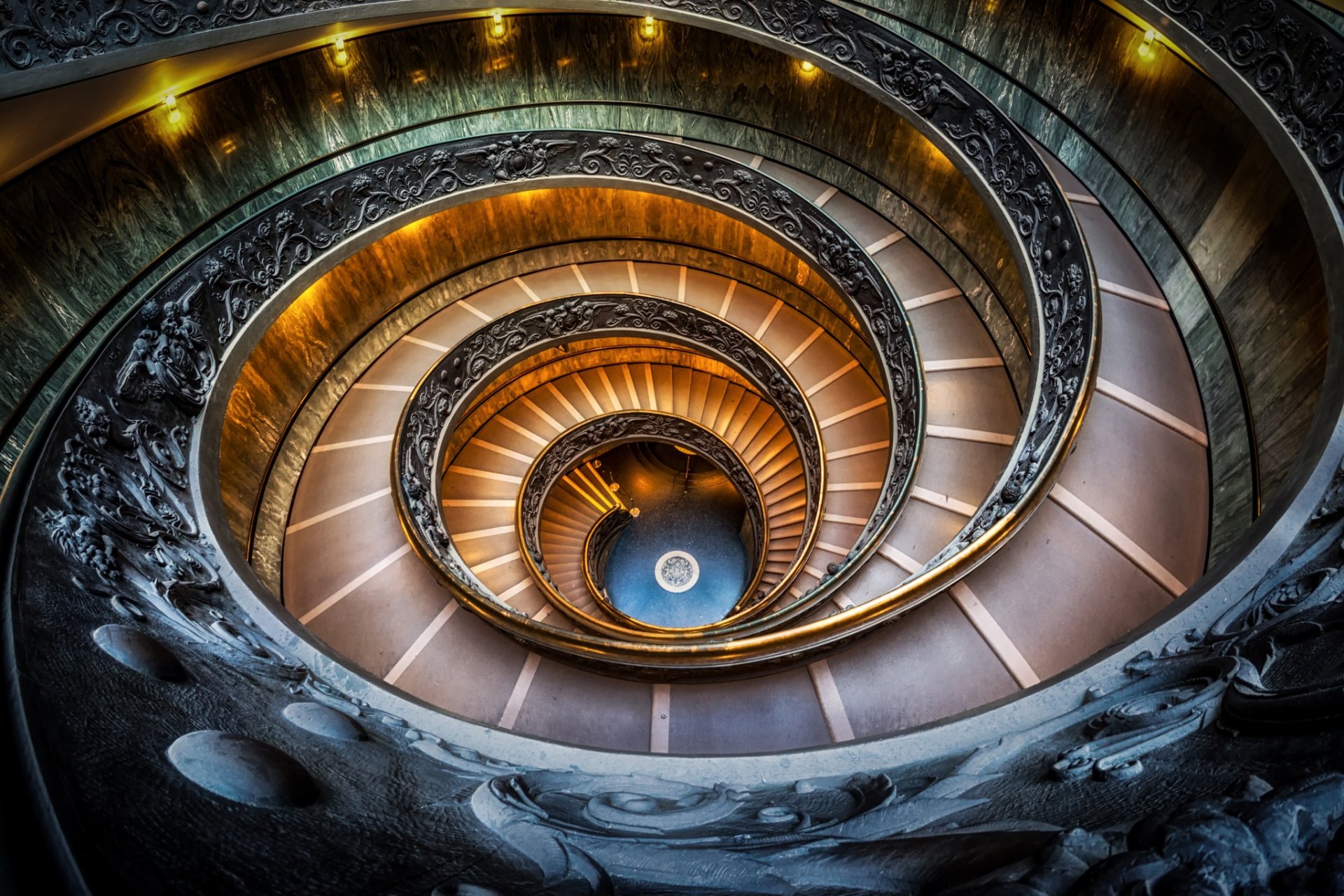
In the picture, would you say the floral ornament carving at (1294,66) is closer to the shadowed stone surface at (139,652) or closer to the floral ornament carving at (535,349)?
the floral ornament carving at (535,349)

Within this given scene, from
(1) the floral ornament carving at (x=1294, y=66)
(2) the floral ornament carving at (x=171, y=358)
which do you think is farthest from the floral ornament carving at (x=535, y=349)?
(1) the floral ornament carving at (x=1294, y=66)

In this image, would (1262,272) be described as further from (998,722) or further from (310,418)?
(310,418)

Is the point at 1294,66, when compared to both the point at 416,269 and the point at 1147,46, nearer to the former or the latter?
the point at 1147,46

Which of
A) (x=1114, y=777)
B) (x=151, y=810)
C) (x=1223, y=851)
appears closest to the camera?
(x=1223, y=851)

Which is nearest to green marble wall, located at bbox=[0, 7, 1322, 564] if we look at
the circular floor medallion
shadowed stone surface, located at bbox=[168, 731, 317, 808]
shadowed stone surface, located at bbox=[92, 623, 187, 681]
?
shadowed stone surface, located at bbox=[92, 623, 187, 681]

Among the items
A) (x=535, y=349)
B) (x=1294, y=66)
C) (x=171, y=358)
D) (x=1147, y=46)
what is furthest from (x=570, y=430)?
(x=1294, y=66)

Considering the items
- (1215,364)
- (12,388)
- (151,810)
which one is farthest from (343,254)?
(1215,364)
